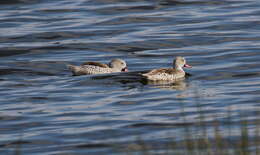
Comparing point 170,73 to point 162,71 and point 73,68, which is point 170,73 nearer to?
point 162,71

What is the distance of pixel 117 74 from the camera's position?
18.1m

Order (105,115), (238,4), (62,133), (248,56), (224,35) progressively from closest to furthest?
(62,133) < (105,115) < (248,56) < (224,35) < (238,4)

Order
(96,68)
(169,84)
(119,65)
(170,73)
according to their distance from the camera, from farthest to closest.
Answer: (119,65), (96,68), (170,73), (169,84)

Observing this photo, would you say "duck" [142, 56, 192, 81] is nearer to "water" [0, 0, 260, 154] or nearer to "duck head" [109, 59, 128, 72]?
"water" [0, 0, 260, 154]

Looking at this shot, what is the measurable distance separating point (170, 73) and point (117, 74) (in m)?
1.31

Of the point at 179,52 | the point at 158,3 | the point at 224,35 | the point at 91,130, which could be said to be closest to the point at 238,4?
the point at 158,3

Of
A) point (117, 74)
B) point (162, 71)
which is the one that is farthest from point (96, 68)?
point (162, 71)

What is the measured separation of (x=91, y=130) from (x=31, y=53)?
860 cm

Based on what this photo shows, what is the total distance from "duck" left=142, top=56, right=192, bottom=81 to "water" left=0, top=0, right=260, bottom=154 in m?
0.19

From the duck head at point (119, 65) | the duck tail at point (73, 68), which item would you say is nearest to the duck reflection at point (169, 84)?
the duck head at point (119, 65)

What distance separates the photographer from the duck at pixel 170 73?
55.6 ft

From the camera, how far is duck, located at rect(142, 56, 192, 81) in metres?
17.0

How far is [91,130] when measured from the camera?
12.9 m

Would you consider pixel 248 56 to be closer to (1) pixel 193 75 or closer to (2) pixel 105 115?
(1) pixel 193 75
